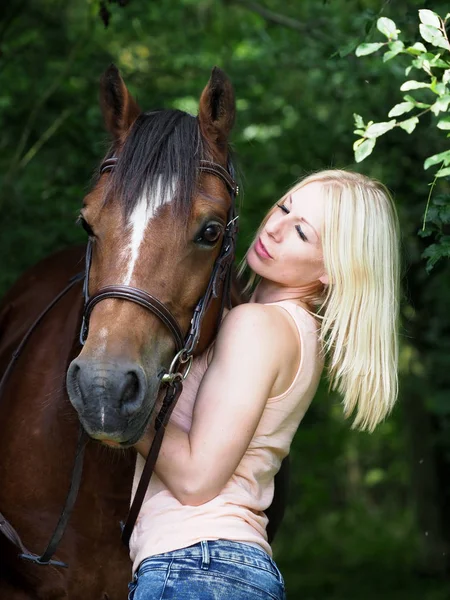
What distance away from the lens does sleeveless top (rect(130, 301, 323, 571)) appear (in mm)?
2504

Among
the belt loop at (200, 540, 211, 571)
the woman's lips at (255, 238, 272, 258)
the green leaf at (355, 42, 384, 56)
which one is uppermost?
the green leaf at (355, 42, 384, 56)

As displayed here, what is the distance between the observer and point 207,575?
2412mm

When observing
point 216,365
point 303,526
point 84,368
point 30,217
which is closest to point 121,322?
point 84,368

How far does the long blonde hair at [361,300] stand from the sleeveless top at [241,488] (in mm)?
97

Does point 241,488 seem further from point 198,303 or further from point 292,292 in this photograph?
point 292,292

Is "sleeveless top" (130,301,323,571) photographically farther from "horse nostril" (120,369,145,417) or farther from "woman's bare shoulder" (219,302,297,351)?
"horse nostril" (120,369,145,417)

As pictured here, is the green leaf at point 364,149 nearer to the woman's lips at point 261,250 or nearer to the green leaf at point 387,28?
the green leaf at point 387,28

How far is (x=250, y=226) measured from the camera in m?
6.57

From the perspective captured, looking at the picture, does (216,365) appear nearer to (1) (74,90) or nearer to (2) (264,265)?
(2) (264,265)

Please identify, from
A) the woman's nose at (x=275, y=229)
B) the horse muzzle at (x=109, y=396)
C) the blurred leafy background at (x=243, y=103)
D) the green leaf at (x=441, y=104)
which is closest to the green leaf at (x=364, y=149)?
the green leaf at (x=441, y=104)

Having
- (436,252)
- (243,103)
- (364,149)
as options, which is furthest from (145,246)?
(243,103)

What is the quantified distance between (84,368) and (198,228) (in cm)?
60

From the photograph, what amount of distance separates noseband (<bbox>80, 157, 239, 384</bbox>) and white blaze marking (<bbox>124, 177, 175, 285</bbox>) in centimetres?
6

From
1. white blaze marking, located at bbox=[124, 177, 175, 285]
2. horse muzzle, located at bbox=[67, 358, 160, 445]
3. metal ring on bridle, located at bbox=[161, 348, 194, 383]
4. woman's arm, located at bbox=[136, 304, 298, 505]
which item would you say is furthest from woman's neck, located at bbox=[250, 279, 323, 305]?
horse muzzle, located at bbox=[67, 358, 160, 445]
